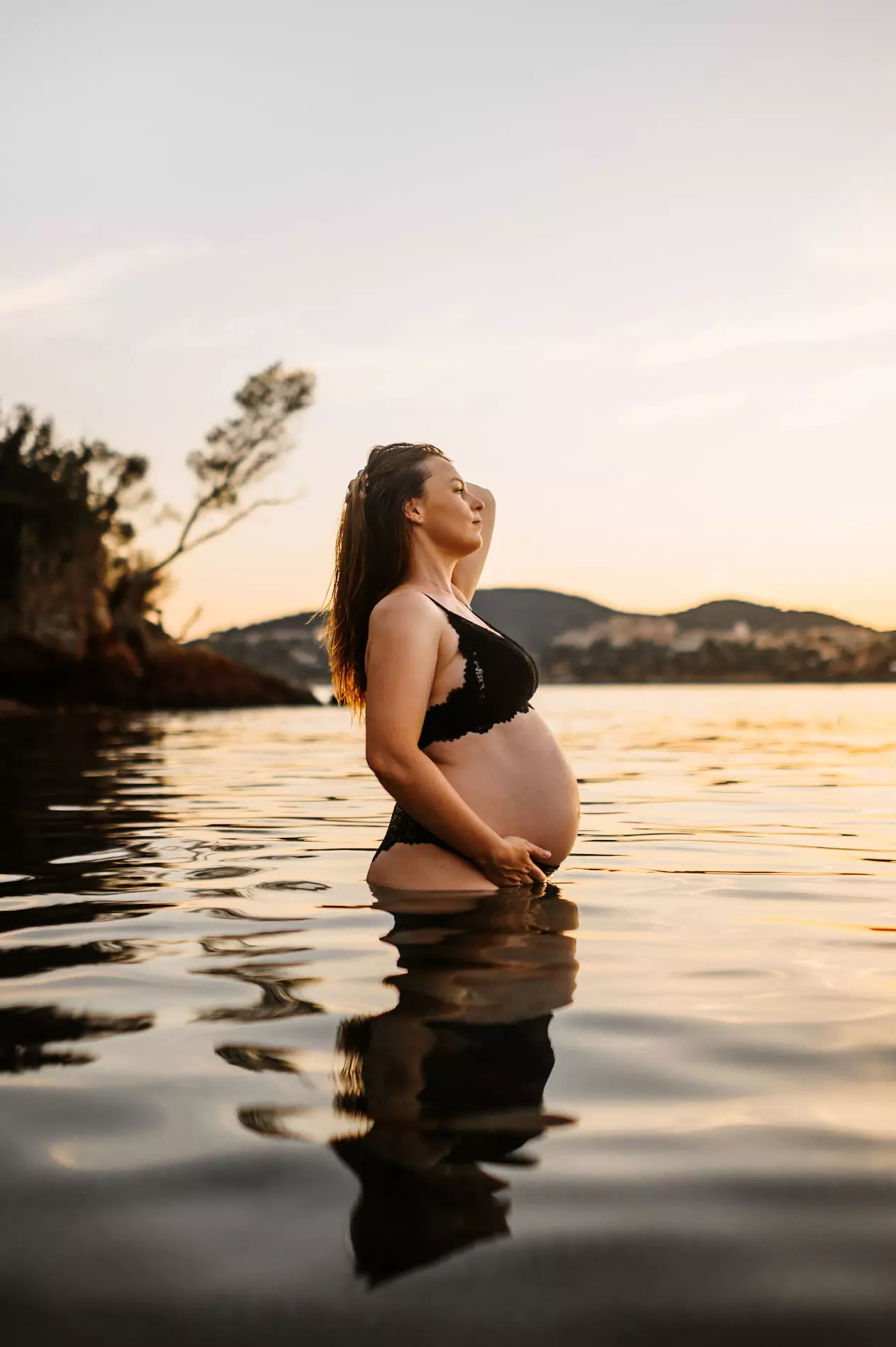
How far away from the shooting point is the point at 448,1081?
6.66ft

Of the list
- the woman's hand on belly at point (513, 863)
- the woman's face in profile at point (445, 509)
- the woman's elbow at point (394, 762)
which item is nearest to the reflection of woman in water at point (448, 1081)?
the woman's hand on belly at point (513, 863)

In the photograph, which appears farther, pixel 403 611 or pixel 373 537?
pixel 373 537

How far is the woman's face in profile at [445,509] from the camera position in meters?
3.78

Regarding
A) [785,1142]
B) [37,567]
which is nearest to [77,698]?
[37,567]

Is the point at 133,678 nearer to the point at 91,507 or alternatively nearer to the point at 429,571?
the point at 91,507

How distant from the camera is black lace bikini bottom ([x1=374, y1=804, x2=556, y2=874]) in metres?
3.69

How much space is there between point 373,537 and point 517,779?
892 millimetres

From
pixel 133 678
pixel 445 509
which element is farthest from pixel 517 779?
pixel 133 678

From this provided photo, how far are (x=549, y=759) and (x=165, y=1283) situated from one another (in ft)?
8.25

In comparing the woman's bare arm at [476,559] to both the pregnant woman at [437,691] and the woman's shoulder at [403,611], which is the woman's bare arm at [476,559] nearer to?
the pregnant woman at [437,691]

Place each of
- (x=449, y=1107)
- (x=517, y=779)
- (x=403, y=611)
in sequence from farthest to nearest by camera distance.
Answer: (x=517, y=779)
(x=403, y=611)
(x=449, y=1107)

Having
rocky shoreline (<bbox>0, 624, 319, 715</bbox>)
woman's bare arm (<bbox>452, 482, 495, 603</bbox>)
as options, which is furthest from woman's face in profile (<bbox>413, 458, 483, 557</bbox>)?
rocky shoreline (<bbox>0, 624, 319, 715</bbox>)

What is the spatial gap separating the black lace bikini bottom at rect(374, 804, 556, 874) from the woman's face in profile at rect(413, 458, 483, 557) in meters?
0.87

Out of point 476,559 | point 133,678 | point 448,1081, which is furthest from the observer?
point 133,678
